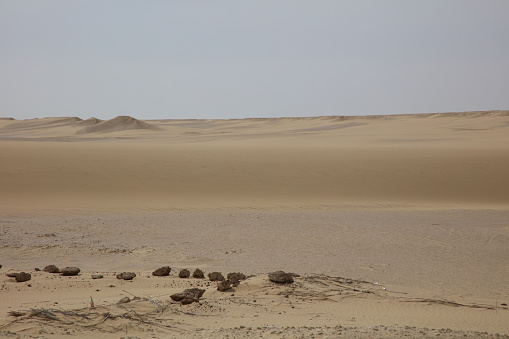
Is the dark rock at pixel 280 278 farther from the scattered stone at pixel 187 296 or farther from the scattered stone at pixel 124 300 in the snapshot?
the scattered stone at pixel 124 300

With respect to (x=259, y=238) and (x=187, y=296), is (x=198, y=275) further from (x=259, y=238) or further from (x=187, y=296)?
(x=259, y=238)

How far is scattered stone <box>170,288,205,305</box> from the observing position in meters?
5.71

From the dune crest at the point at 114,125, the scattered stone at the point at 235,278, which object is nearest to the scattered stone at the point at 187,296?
the scattered stone at the point at 235,278

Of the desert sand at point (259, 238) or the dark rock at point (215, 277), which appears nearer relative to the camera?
the desert sand at point (259, 238)

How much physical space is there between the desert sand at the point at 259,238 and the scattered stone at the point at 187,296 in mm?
107

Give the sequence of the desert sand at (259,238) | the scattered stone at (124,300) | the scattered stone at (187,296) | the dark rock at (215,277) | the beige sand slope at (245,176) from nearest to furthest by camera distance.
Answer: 1. the desert sand at (259,238)
2. the scattered stone at (124,300)
3. the scattered stone at (187,296)
4. the dark rock at (215,277)
5. the beige sand slope at (245,176)

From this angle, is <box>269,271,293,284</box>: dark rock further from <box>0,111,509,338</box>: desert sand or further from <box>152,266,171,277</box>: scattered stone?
<box>152,266,171,277</box>: scattered stone

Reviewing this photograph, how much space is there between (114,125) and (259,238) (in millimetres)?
43544

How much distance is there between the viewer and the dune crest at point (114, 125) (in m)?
49.5

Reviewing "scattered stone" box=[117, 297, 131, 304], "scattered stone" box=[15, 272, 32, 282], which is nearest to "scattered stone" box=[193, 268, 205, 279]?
"scattered stone" box=[117, 297, 131, 304]

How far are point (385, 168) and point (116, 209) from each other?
1038 centimetres

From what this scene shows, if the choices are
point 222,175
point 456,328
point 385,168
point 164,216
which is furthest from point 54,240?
point 385,168

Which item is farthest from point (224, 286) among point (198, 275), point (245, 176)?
point (245, 176)

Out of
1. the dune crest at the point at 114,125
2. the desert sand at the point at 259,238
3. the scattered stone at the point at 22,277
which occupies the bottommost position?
the desert sand at the point at 259,238
